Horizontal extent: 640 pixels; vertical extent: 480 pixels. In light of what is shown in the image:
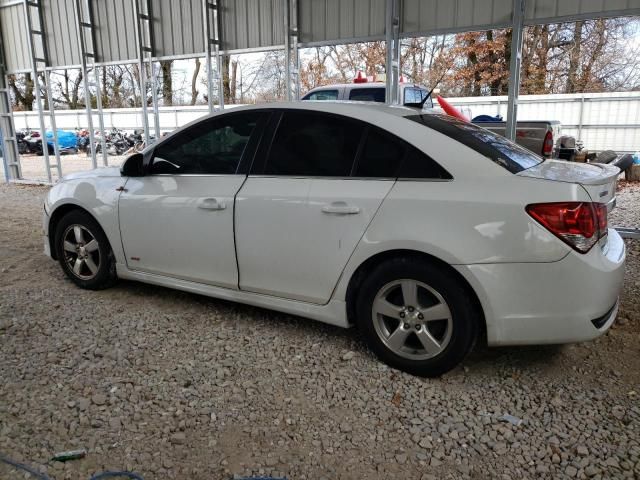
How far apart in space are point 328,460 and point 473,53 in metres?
21.2

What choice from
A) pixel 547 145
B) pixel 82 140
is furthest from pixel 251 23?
pixel 82 140

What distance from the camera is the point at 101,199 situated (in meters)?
4.12

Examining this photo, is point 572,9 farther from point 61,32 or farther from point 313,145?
point 61,32

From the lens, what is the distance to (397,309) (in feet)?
9.61

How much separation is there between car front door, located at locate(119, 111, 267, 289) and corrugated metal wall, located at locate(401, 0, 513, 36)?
16.1 feet

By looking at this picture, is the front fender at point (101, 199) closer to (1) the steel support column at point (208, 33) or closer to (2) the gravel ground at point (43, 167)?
(1) the steel support column at point (208, 33)

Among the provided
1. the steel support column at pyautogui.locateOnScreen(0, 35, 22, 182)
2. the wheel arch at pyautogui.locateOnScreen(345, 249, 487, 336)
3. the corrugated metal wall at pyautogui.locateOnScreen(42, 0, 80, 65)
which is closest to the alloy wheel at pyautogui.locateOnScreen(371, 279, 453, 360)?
the wheel arch at pyautogui.locateOnScreen(345, 249, 487, 336)

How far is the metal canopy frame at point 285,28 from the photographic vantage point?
6.82 metres

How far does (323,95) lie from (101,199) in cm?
629

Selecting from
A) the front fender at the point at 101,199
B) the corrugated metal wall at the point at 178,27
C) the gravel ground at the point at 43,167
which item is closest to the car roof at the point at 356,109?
the front fender at the point at 101,199

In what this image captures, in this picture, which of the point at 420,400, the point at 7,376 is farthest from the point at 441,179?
the point at 7,376

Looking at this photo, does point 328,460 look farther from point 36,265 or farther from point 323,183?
point 36,265

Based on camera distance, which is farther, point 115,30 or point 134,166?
point 115,30

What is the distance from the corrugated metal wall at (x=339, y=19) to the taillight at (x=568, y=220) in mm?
6025
